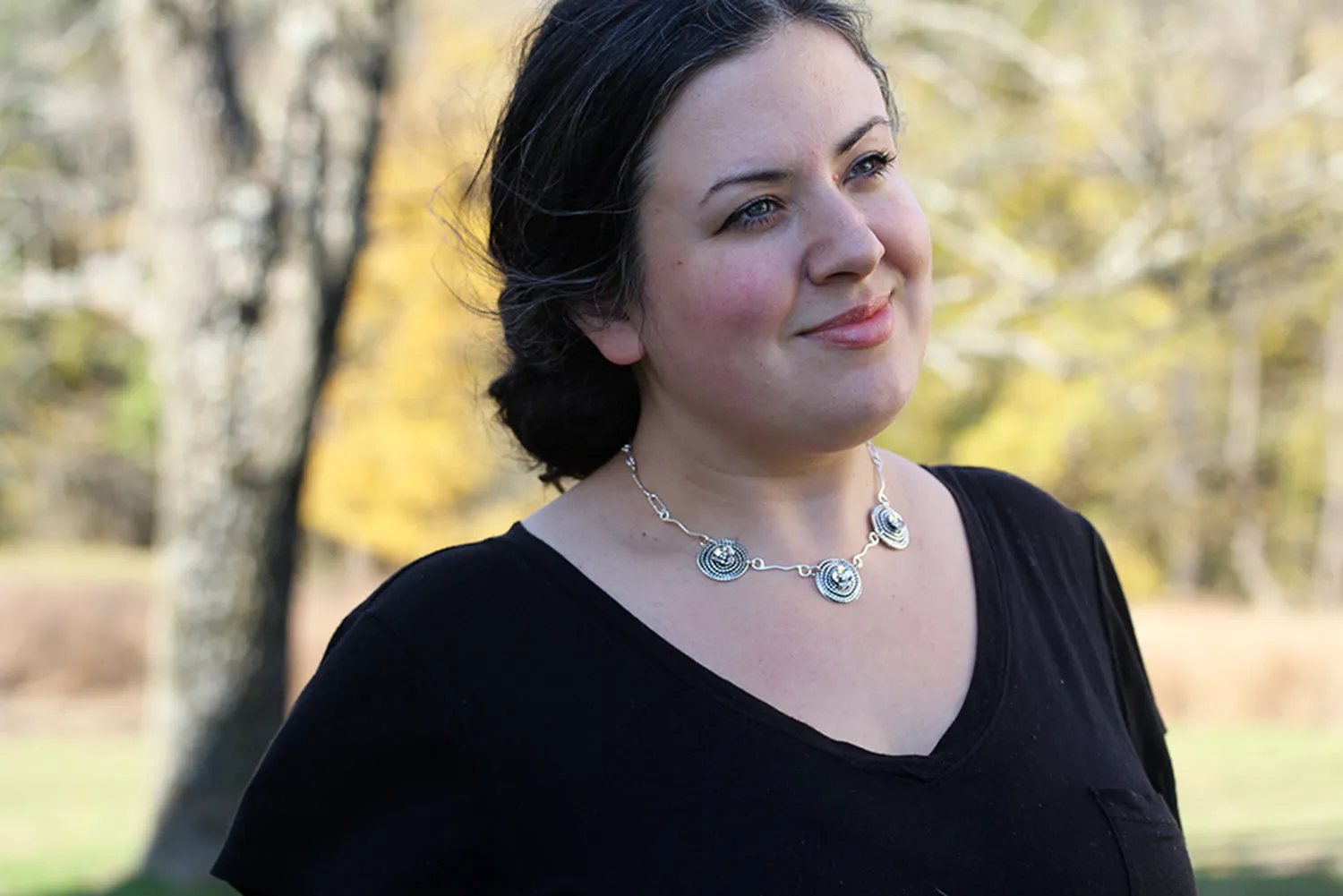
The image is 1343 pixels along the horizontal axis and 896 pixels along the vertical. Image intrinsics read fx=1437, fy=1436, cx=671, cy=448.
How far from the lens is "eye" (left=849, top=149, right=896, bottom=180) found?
5.43ft

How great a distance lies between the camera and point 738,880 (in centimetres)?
148

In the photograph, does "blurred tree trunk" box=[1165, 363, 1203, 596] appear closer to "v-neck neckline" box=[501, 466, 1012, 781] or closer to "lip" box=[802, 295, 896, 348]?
"v-neck neckline" box=[501, 466, 1012, 781]

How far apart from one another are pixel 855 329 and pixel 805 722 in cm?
44

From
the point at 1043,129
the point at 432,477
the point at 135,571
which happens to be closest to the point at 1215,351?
the point at 1043,129

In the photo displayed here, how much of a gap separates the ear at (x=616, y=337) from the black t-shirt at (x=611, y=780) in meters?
0.26

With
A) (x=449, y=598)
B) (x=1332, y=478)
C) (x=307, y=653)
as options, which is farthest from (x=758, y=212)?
(x=1332, y=478)

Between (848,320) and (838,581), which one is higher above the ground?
(848,320)

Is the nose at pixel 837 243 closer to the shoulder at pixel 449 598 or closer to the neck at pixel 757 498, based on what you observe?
the neck at pixel 757 498

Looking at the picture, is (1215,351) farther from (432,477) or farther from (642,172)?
(642,172)

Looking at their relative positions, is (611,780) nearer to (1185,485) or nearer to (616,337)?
(616,337)

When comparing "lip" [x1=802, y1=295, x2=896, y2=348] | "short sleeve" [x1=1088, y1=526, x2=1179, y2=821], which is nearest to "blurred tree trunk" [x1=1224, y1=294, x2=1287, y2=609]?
"short sleeve" [x1=1088, y1=526, x2=1179, y2=821]

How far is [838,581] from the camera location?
173cm

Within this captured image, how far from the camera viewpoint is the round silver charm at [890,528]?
1812mm

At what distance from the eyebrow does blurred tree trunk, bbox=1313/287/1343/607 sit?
20649 millimetres
